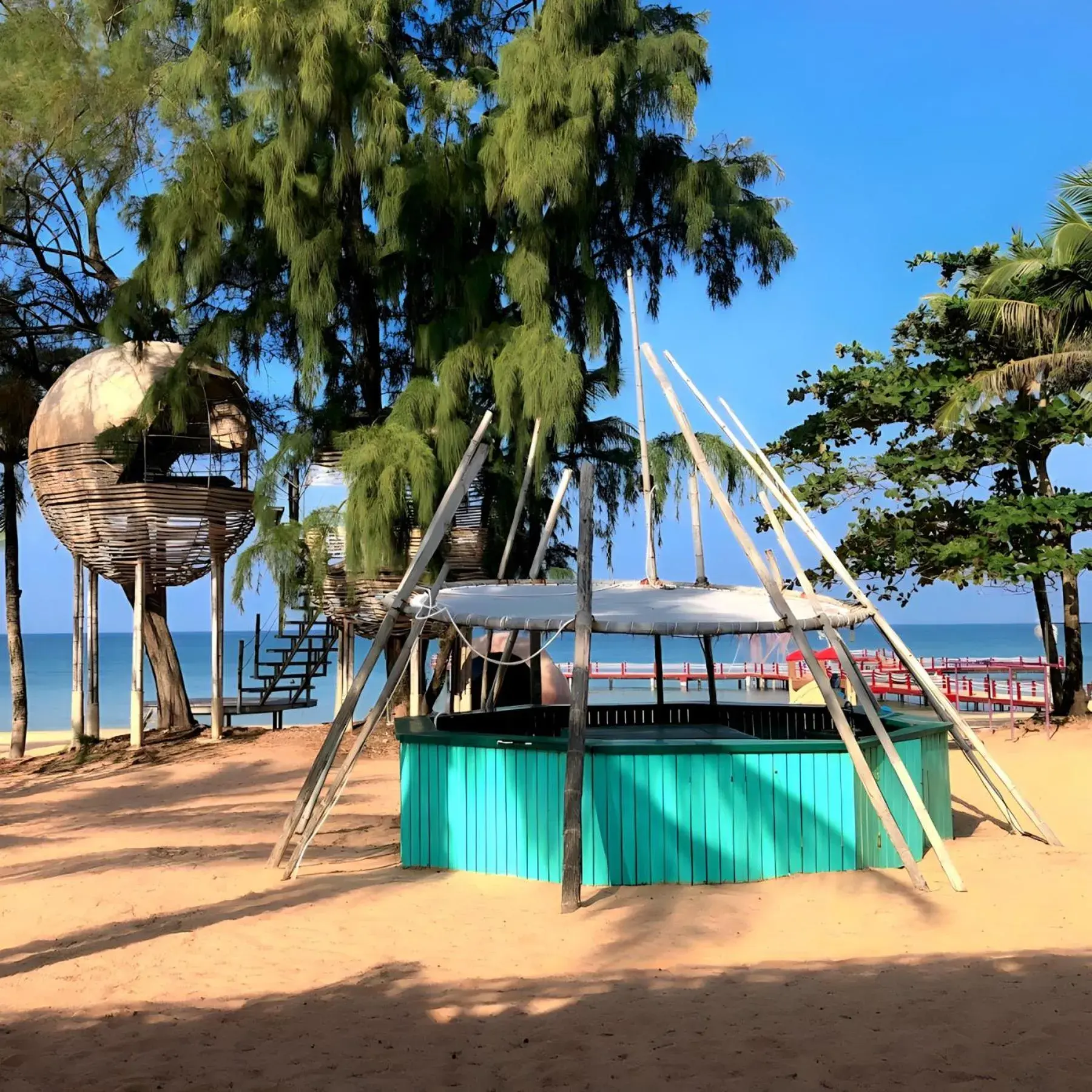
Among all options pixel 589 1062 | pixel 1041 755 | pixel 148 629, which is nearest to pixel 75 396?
pixel 148 629

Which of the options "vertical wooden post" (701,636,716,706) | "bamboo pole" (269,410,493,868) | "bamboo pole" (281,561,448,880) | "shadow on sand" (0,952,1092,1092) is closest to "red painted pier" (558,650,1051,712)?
"vertical wooden post" (701,636,716,706)

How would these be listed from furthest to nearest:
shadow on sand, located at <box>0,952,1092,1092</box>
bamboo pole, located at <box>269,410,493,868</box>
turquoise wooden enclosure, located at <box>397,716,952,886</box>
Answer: bamboo pole, located at <box>269,410,493,868</box> < turquoise wooden enclosure, located at <box>397,716,952,886</box> < shadow on sand, located at <box>0,952,1092,1092</box>

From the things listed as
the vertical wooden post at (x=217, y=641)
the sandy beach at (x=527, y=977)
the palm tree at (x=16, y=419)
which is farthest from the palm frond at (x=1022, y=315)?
the palm tree at (x=16, y=419)

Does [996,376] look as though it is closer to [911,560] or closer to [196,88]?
[911,560]

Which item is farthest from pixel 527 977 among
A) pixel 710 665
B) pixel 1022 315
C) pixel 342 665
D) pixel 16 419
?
pixel 16 419

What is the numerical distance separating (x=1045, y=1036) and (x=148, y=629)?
1946cm

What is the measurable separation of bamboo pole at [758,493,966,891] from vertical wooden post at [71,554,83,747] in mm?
14185

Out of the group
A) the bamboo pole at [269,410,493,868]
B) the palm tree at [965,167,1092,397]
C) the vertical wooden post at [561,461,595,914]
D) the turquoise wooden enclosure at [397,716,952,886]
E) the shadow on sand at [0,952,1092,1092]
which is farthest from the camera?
the palm tree at [965,167,1092,397]

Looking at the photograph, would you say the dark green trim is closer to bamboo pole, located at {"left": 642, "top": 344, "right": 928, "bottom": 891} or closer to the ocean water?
bamboo pole, located at {"left": 642, "top": 344, "right": 928, "bottom": 891}

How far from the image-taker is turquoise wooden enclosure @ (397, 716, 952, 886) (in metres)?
8.95

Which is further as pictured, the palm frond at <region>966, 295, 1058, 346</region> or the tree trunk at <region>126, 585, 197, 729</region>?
the tree trunk at <region>126, 585, 197, 729</region>

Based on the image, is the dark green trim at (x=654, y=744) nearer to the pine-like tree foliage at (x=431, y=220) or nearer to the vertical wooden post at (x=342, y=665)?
the pine-like tree foliage at (x=431, y=220)

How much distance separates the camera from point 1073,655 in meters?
19.1

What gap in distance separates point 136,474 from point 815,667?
14.9 meters
